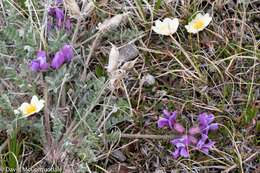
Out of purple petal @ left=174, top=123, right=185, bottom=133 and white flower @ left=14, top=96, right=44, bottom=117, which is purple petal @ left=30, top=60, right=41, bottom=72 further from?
purple petal @ left=174, top=123, right=185, bottom=133

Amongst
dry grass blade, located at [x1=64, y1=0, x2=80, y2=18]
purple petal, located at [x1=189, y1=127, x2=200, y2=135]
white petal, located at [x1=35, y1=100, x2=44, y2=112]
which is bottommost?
purple petal, located at [x1=189, y1=127, x2=200, y2=135]

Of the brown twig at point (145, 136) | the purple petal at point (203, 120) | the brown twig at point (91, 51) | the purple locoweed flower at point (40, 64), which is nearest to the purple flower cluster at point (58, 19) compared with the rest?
the brown twig at point (91, 51)

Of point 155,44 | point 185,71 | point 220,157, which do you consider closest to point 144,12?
point 155,44

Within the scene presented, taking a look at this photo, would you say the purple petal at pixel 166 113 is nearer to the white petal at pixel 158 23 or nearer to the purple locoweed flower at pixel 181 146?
→ the purple locoweed flower at pixel 181 146

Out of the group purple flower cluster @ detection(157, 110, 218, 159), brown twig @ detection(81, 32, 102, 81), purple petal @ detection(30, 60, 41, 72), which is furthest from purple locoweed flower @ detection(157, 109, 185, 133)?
purple petal @ detection(30, 60, 41, 72)

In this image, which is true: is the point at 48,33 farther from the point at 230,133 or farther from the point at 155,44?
the point at 230,133

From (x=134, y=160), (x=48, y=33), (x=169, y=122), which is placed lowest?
(x=134, y=160)

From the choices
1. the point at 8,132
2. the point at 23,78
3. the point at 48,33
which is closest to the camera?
the point at 8,132
